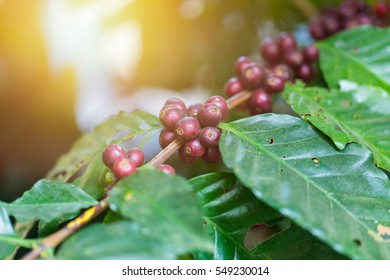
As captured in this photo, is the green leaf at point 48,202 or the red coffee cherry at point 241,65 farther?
the red coffee cherry at point 241,65

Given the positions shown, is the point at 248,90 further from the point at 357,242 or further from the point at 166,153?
the point at 357,242

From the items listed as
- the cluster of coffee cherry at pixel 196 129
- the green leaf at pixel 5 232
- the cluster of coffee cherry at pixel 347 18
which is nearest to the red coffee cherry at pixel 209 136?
the cluster of coffee cherry at pixel 196 129

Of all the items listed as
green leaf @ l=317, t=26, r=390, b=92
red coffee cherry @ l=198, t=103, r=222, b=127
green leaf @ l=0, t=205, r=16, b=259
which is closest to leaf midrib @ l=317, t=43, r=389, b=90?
green leaf @ l=317, t=26, r=390, b=92

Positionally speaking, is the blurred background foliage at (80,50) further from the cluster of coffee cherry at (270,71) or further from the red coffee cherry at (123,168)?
the red coffee cherry at (123,168)

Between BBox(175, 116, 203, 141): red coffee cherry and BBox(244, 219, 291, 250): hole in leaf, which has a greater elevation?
BBox(175, 116, 203, 141): red coffee cherry

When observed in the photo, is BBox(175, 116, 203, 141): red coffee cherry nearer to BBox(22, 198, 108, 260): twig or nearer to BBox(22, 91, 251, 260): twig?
BBox(22, 91, 251, 260): twig
